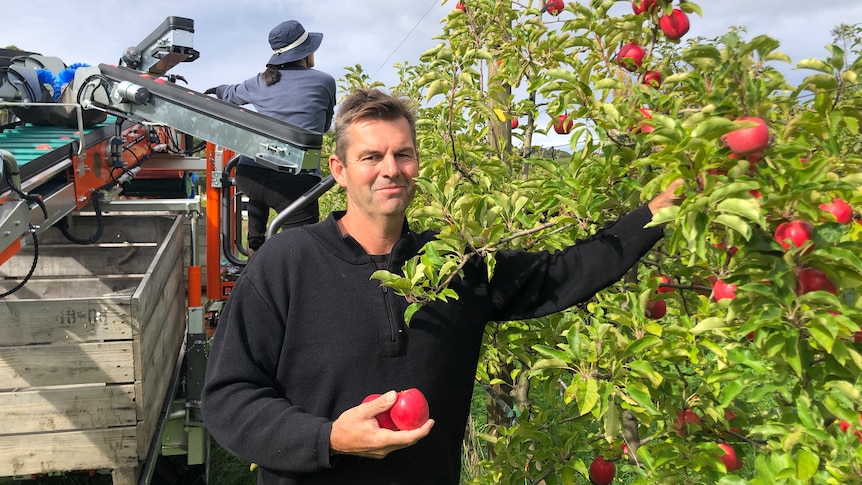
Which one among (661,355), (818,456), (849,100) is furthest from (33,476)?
(849,100)

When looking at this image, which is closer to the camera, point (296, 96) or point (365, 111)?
point (365, 111)

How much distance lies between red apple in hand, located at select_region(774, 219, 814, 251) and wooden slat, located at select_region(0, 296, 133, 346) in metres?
2.07

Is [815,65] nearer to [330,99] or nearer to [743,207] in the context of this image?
[743,207]

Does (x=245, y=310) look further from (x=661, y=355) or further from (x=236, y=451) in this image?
(x=661, y=355)

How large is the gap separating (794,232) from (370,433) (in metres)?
0.83

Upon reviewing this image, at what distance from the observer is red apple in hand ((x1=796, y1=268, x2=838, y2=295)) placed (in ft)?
3.38

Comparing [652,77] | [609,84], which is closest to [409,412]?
[609,84]

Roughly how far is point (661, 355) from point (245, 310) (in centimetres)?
95

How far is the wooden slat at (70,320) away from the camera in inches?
88.1

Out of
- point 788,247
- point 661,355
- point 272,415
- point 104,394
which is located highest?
point 788,247

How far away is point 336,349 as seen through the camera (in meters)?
1.48

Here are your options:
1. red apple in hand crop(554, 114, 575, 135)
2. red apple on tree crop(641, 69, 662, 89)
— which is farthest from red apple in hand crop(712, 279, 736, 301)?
red apple in hand crop(554, 114, 575, 135)

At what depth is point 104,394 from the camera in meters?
2.25

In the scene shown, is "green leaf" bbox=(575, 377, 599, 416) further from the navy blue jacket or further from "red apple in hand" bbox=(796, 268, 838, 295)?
the navy blue jacket
